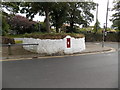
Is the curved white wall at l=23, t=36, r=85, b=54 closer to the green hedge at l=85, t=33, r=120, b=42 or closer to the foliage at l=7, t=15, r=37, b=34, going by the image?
the green hedge at l=85, t=33, r=120, b=42

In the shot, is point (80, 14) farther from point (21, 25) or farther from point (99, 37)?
point (21, 25)

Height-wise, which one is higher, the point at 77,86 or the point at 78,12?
the point at 78,12

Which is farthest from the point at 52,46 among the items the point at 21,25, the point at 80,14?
the point at 21,25

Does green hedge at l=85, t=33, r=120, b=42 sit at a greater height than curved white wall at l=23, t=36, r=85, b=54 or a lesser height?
greater

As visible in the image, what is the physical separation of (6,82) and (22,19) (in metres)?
31.9

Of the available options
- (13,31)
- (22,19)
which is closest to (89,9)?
(22,19)

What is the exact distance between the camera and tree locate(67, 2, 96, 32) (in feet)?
96.6

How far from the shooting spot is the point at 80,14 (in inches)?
1216

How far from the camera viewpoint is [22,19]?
34531 millimetres

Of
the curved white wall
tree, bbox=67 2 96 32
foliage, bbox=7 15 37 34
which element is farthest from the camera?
foliage, bbox=7 15 37 34

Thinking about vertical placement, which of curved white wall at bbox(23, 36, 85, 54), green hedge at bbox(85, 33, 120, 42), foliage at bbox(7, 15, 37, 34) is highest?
foliage at bbox(7, 15, 37, 34)

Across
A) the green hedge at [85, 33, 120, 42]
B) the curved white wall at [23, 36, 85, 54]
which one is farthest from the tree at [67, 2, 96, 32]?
the curved white wall at [23, 36, 85, 54]

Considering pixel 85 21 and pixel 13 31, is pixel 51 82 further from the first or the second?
pixel 13 31

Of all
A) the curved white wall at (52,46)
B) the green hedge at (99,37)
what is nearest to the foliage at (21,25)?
the green hedge at (99,37)
